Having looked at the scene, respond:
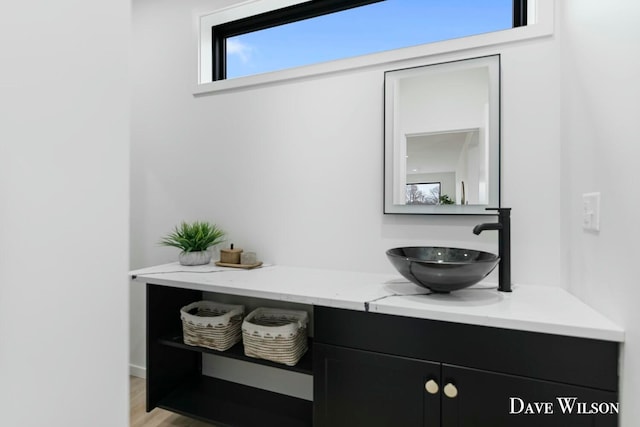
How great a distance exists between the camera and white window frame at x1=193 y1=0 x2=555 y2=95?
148cm

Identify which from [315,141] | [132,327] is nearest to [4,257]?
[315,141]

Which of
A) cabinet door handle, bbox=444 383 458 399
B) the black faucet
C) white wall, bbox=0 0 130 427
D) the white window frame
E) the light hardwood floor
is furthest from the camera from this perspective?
the light hardwood floor

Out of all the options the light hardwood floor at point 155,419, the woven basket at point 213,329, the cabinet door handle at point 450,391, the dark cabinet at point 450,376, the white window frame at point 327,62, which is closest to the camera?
the dark cabinet at point 450,376

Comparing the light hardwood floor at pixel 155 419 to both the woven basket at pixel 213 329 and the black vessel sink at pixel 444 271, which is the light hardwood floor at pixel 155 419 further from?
the black vessel sink at pixel 444 271

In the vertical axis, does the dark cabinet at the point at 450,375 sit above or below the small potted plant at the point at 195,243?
below

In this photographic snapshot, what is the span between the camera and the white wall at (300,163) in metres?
1.48

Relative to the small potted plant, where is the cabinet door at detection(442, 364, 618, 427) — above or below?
below

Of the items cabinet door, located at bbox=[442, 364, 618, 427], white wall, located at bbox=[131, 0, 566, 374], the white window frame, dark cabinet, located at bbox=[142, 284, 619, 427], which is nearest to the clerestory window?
the white window frame

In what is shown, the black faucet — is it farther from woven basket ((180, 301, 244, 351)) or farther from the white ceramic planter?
the white ceramic planter

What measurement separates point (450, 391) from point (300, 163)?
130cm

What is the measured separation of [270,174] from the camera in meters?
2.00

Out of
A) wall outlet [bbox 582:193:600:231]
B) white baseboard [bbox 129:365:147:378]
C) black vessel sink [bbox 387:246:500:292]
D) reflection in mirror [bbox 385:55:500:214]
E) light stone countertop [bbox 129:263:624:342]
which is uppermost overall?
reflection in mirror [bbox 385:55:500:214]

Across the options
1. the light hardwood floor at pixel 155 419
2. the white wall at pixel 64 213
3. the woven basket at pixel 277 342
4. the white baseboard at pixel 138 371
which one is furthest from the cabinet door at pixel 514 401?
the white baseboard at pixel 138 371

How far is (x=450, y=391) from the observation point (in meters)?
1.11
